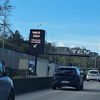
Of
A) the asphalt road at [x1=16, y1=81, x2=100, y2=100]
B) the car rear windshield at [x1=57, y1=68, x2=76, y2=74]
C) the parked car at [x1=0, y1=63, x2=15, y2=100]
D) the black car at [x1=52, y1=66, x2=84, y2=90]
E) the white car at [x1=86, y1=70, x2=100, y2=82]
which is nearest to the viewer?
the parked car at [x1=0, y1=63, x2=15, y2=100]

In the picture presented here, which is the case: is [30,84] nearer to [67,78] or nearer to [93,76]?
[67,78]

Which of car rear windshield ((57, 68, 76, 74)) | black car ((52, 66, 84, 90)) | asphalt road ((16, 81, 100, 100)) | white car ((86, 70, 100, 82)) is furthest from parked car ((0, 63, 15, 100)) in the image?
white car ((86, 70, 100, 82))

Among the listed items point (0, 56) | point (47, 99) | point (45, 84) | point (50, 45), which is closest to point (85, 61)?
point (50, 45)

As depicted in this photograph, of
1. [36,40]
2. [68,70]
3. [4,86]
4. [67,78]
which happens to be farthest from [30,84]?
[36,40]

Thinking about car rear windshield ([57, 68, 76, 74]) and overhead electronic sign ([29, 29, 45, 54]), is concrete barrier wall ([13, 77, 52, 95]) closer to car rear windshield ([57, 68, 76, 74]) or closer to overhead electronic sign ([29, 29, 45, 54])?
car rear windshield ([57, 68, 76, 74])

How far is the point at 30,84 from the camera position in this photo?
108 ft

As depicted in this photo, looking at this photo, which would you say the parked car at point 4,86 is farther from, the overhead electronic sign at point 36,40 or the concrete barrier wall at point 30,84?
the overhead electronic sign at point 36,40

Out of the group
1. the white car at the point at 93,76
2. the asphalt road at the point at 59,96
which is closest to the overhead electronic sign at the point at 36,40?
the white car at the point at 93,76

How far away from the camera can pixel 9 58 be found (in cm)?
Result: 6069

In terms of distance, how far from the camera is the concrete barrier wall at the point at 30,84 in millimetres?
28378

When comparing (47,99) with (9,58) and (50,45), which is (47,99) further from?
(50,45)

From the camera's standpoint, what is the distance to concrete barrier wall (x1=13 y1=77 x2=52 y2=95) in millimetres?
28378

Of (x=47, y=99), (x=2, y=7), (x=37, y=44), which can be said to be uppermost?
(x=2, y=7)

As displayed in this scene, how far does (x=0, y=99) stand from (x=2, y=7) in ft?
119
